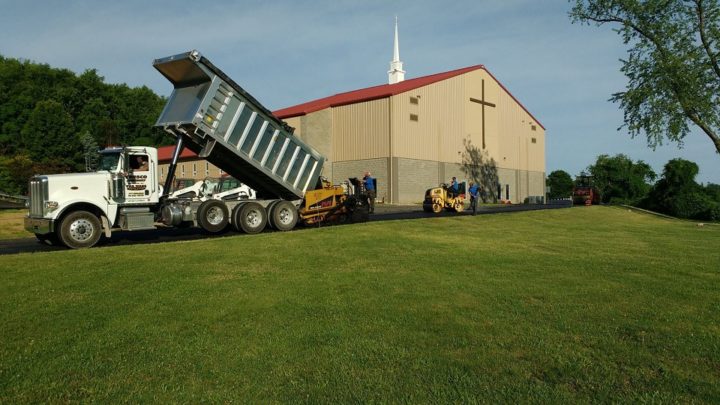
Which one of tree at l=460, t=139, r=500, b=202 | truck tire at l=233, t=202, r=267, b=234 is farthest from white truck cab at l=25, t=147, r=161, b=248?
tree at l=460, t=139, r=500, b=202

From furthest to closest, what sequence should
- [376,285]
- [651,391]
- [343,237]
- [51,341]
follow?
[343,237] → [376,285] → [51,341] → [651,391]

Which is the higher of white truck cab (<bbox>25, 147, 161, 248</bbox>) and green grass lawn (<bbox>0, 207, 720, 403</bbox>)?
white truck cab (<bbox>25, 147, 161, 248</bbox>)

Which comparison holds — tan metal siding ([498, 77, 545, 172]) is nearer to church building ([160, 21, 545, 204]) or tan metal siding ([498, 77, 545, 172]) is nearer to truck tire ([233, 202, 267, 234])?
church building ([160, 21, 545, 204])

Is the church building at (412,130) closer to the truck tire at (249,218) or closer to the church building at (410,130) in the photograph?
the church building at (410,130)

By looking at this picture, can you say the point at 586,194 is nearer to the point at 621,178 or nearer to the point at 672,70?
the point at 672,70

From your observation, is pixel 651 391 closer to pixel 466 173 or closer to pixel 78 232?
pixel 78 232

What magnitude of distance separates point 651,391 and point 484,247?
876 centimetres

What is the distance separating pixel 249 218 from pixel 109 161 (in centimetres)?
420

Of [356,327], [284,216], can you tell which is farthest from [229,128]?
[356,327]

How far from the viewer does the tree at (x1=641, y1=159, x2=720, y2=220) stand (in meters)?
39.2

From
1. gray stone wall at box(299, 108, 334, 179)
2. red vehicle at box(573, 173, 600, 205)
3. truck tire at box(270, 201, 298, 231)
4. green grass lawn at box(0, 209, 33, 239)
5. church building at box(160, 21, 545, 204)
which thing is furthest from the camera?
red vehicle at box(573, 173, 600, 205)

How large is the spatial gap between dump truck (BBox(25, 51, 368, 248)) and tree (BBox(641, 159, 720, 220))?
109 feet

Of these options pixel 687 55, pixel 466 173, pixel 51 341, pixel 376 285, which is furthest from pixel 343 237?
pixel 466 173

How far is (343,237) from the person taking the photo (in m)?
14.3
